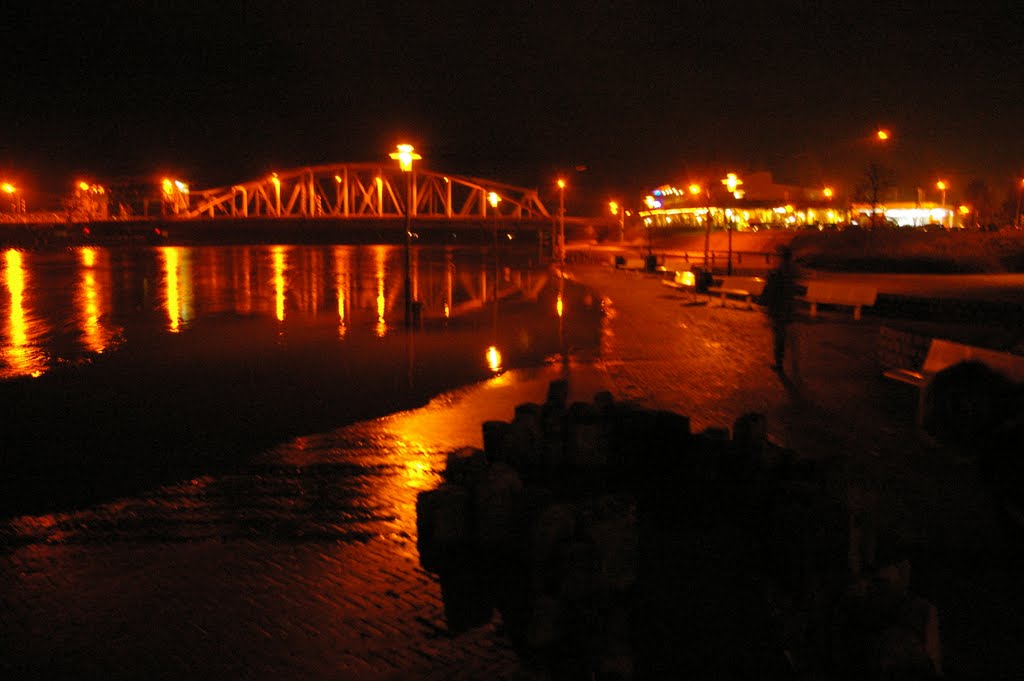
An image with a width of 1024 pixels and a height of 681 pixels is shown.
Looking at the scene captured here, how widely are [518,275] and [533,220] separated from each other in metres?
76.0

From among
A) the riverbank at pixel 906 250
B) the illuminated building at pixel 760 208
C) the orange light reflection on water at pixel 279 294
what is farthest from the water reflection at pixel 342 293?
the illuminated building at pixel 760 208

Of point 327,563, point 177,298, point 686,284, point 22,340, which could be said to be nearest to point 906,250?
point 686,284

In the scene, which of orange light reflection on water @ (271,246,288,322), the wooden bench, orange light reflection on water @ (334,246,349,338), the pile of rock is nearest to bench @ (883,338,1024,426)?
the pile of rock

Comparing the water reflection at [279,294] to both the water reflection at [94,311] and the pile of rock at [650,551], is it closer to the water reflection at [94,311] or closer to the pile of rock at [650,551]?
the water reflection at [94,311]

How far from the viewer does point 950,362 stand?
7793 millimetres

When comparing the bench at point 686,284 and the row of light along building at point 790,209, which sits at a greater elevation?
the row of light along building at point 790,209

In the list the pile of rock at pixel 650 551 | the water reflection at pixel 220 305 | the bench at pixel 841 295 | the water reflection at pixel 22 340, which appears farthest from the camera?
the bench at pixel 841 295

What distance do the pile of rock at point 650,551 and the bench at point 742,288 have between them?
14.7 m

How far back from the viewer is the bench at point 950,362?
6300 mm

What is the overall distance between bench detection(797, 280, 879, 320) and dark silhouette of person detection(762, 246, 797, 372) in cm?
608

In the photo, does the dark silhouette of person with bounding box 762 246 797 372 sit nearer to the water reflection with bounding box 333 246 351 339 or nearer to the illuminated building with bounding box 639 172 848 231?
the water reflection with bounding box 333 246 351 339

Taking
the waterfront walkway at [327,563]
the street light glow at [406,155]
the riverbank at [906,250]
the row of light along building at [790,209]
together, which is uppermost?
the row of light along building at [790,209]

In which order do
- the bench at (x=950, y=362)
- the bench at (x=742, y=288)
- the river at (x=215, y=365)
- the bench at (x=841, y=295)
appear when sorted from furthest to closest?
1. the bench at (x=742, y=288)
2. the bench at (x=841, y=295)
3. the river at (x=215, y=365)
4. the bench at (x=950, y=362)

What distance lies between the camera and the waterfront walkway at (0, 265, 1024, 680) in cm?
392
